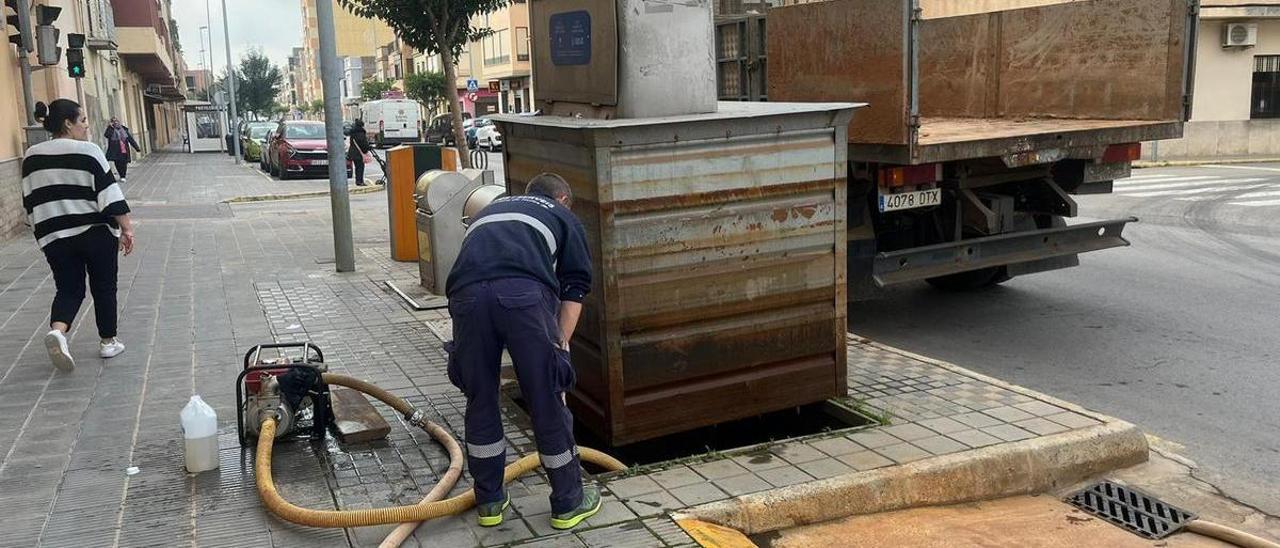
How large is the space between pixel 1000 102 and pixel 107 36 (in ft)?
93.8

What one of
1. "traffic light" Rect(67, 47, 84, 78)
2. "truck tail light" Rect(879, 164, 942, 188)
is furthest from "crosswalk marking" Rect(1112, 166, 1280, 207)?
"traffic light" Rect(67, 47, 84, 78)

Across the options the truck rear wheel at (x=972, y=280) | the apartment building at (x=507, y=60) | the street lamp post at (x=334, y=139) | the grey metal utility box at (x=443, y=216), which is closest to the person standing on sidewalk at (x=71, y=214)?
the grey metal utility box at (x=443, y=216)

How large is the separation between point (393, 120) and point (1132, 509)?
4381 cm

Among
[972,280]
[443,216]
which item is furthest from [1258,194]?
[443,216]

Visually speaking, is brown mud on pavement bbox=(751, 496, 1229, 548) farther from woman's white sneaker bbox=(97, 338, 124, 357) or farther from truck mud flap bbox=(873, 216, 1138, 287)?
woman's white sneaker bbox=(97, 338, 124, 357)

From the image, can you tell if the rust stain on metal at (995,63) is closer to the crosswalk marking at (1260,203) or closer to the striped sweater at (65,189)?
the striped sweater at (65,189)

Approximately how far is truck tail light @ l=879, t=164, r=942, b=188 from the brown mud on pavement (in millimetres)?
3140

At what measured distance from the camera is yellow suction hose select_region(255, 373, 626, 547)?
3850mm

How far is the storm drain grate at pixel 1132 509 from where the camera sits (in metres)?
4.35

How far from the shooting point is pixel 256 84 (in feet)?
269

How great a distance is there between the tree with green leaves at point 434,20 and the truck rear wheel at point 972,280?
643cm

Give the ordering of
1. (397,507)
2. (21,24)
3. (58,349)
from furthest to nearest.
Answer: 1. (21,24)
2. (58,349)
3. (397,507)

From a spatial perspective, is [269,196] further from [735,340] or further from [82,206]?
[735,340]

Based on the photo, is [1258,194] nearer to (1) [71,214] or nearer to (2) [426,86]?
(1) [71,214]
